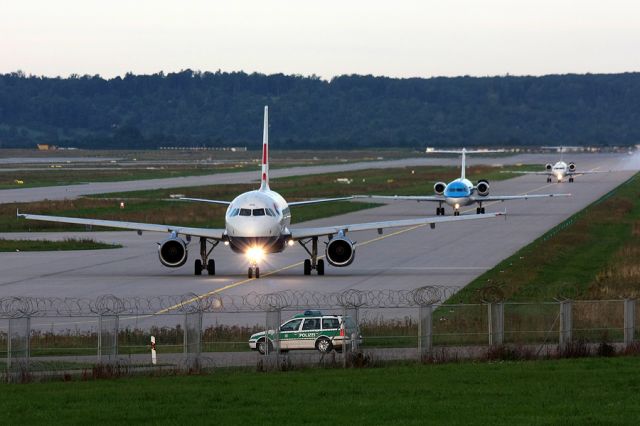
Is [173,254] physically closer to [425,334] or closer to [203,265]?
[203,265]

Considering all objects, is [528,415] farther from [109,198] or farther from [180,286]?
[109,198]

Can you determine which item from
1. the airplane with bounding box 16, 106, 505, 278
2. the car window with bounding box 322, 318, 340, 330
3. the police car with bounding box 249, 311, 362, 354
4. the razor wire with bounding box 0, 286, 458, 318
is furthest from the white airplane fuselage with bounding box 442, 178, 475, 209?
the car window with bounding box 322, 318, 340, 330

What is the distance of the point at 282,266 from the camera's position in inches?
2376

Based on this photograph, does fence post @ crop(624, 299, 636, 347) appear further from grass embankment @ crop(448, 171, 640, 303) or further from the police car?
the police car

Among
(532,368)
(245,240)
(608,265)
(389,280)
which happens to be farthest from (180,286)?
(532,368)

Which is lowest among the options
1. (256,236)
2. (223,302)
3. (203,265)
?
(223,302)

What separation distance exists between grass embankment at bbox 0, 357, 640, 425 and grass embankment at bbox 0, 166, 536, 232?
5628cm

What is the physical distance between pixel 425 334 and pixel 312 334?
348 cm

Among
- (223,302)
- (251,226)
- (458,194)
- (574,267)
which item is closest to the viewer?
(223,302)

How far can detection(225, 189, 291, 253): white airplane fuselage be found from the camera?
53.2 m

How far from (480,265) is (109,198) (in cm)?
6305

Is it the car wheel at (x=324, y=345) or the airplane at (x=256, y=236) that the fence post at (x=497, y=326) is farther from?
the airplane at (x=256, y=236)

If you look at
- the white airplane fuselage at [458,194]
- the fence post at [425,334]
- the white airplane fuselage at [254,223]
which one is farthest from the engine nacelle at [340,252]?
the white airplane fuselage at [458,194]

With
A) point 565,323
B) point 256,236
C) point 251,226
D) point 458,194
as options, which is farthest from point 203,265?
point 458,194
